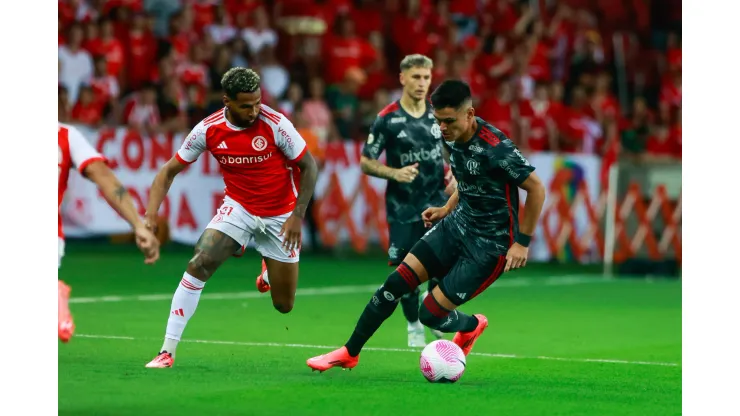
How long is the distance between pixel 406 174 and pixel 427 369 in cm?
212

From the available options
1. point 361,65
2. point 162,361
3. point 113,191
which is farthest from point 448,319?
point 361,65

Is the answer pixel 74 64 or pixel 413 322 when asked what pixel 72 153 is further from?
pixel 74 64

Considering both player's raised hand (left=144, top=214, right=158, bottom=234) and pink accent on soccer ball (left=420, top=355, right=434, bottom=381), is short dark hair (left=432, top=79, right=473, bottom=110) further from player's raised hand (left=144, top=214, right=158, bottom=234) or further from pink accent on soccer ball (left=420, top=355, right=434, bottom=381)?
player's raised hand (left=144, top=214, right=158, bottom=234)

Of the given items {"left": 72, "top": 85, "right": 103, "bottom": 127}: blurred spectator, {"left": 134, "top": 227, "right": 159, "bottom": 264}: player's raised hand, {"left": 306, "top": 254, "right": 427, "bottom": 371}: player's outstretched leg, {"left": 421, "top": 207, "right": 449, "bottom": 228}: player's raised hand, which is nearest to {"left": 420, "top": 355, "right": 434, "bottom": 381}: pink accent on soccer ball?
{"left": 306, "top": 254, "right": 427, "bottom": 371}: player's outstretched leg

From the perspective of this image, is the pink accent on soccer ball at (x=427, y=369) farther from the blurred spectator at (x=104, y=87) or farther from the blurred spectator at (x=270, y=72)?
the blurred spectator at (x=270, y=72)

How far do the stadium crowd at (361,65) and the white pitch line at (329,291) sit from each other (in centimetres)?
335

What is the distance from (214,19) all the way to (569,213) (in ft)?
22.1

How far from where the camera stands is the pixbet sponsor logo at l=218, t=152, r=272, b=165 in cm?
962

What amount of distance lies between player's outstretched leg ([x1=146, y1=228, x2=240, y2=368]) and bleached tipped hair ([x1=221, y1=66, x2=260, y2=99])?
3.65 ft

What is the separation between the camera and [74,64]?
19672mm

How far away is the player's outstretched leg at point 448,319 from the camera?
9.01 meters

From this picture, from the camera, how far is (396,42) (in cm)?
2452

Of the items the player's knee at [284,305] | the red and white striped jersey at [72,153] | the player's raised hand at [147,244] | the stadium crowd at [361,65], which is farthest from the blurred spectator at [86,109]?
the player's raised hand at [147,244]
